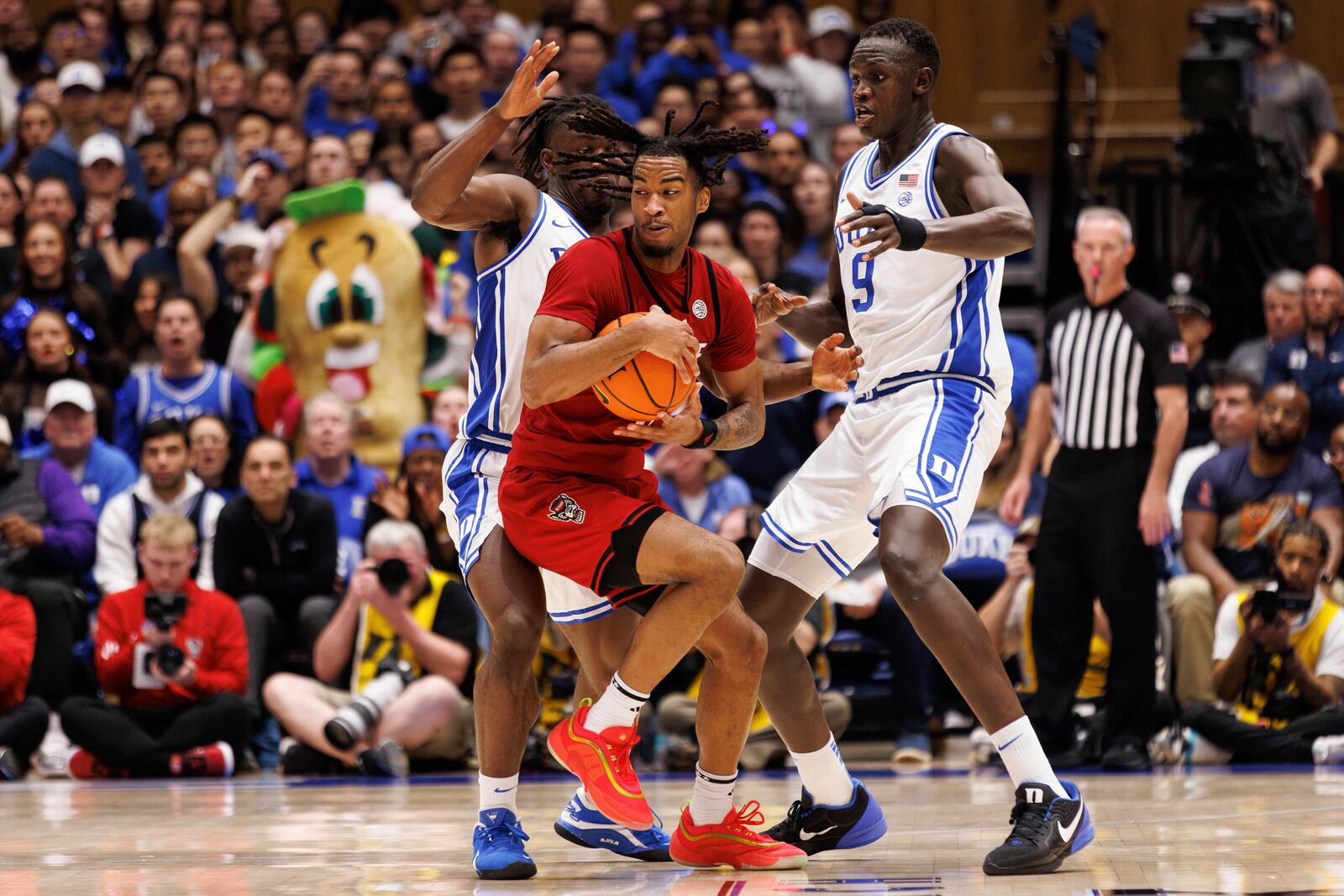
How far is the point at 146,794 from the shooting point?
7500 mm

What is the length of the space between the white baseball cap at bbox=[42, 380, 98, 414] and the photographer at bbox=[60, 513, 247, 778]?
4.06 feet

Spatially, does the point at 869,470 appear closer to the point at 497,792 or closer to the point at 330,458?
the point at 497,792

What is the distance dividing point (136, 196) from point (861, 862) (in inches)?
310

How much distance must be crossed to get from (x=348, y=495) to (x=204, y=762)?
5.88ft

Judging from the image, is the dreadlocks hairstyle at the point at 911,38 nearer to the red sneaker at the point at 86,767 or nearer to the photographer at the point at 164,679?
the photographer at the point at 164,679

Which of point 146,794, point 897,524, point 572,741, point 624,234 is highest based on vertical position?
point 624,234

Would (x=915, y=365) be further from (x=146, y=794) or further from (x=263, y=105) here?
(x=263, y=105)

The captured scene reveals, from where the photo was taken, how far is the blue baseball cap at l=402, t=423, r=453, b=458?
351 inches

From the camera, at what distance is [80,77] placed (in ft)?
38.9

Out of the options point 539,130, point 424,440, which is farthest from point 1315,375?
point 539,130

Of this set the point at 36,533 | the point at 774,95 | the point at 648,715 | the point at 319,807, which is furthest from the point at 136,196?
the point at 319,807

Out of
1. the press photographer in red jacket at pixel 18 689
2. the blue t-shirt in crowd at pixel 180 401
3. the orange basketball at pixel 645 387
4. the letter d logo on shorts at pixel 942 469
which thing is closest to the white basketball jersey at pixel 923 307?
the letter d logo on shorts at pixel 942 469

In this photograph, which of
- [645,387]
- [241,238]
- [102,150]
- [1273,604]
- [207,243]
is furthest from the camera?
[102,150]

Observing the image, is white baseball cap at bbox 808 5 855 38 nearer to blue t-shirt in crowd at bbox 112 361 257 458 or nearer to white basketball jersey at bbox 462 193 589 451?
blue t-shirt in crowd at bbox 112 361 257 458
